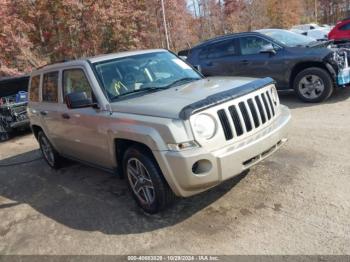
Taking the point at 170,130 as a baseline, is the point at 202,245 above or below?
below

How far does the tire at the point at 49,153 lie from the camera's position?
21.5 ft

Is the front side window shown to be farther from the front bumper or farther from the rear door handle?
the front bumper

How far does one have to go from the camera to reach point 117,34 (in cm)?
2359

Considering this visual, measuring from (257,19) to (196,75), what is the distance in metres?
35.9

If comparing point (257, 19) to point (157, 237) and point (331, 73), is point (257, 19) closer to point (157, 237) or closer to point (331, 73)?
point (331, 73)

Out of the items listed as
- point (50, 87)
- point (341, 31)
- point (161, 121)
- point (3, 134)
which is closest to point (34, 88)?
point (50, 87)

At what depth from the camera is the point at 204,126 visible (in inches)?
147

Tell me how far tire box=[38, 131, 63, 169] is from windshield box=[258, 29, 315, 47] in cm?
542

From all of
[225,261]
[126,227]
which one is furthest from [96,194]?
[225,261]

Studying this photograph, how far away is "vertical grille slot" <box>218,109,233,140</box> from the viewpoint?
3.82 metres

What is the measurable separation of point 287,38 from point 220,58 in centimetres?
165

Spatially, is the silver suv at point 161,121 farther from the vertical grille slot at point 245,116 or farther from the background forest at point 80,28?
the background forest at point 80,28

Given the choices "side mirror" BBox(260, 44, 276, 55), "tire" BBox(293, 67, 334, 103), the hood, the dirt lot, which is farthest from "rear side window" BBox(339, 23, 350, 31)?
the hood

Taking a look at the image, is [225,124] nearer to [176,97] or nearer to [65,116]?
[176,97]
